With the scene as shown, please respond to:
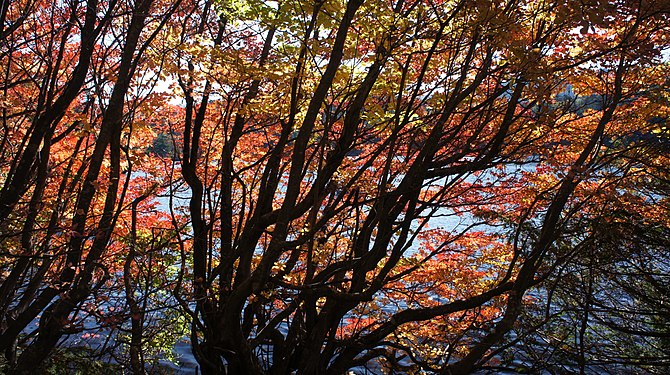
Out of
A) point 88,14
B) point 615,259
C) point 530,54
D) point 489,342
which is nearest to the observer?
point 530,54

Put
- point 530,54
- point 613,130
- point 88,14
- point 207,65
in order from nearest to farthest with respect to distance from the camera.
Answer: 1. point 530,54
2. point 88,14
3. point 207,65
4. point 613,130

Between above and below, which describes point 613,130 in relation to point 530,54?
above

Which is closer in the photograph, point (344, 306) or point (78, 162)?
point (344, 306)

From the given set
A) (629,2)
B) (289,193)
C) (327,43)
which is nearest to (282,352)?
(289,193)

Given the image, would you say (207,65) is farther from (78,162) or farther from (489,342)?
(489,342)

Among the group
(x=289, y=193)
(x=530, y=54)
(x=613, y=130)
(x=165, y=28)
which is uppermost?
(x=613, y=130)

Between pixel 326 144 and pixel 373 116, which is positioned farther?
pixel 326 144

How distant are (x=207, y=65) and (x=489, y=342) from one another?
477cm

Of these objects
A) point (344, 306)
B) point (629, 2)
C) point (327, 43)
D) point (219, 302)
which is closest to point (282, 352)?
point (219, 302)

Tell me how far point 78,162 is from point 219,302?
12.6ft

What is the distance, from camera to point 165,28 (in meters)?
6.35

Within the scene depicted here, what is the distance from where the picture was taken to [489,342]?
18.4 feet

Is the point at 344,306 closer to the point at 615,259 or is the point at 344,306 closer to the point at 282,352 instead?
the point at 282,352

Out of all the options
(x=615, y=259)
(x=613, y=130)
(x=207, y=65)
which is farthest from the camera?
(x=613, y=130)
